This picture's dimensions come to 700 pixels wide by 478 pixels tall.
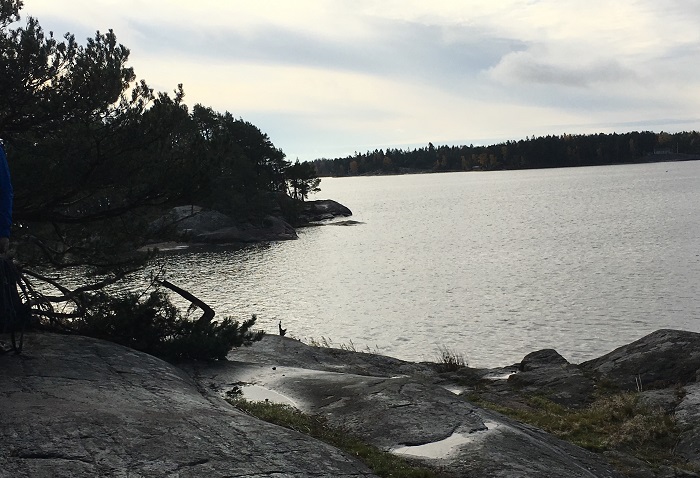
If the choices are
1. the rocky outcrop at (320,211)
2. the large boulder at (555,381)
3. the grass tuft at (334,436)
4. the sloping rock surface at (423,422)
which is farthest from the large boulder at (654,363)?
the rocky outcrop at (320,211)

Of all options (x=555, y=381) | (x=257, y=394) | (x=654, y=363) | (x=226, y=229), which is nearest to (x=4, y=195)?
(x=257, y=394)

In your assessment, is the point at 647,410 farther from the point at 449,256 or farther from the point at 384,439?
the point at 449,256

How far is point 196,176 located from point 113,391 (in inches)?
291

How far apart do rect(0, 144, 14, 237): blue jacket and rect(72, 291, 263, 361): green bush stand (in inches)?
180

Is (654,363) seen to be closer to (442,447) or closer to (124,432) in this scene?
(442,447)

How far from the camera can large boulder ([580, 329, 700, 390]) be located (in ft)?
48.4

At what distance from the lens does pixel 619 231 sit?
198ft

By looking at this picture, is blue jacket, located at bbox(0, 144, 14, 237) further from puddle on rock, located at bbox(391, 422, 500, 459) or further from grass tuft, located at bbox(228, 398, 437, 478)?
puddle on rock, located at bbox(391, 422, 500, 459)

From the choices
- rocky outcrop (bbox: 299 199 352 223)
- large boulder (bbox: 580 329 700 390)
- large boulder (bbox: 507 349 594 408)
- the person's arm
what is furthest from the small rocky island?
rocky outcrop (bbox: 299 199 352 223)

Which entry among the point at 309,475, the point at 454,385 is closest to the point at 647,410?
the point at 454,385

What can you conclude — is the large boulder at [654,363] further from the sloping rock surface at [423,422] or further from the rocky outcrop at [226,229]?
the rocky outcrop at [226,229]

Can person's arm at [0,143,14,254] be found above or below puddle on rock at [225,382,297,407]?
above

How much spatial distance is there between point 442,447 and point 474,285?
97.2 ft

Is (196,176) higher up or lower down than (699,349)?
higher up
